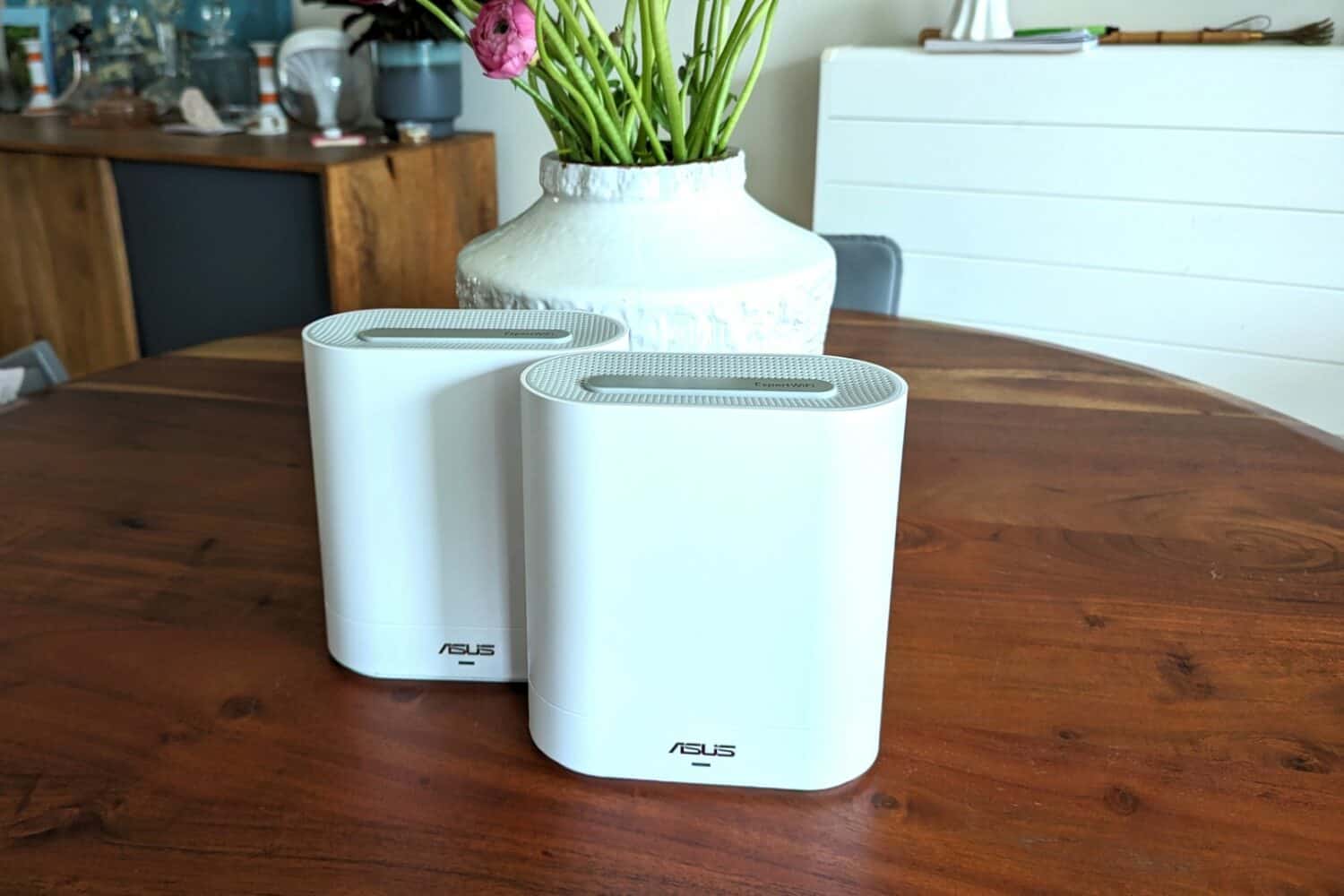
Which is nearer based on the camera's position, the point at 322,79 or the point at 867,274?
the point at 867,274

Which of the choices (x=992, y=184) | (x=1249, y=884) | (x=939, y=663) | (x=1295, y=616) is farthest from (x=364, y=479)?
(x=992, y=184)

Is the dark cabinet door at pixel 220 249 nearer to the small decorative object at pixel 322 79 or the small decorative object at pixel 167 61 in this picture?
the small decorative object at pixel 322 79

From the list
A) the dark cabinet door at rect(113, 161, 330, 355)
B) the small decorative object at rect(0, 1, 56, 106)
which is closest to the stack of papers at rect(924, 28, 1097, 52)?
the dark cabinet door at rect(113, 161, 330, 355)

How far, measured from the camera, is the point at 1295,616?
707 millimetres

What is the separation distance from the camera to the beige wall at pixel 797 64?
2154mm

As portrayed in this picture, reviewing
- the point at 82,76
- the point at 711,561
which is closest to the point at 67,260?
the point at 82,76

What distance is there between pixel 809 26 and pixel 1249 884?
217 centimetres

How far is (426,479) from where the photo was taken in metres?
0.59

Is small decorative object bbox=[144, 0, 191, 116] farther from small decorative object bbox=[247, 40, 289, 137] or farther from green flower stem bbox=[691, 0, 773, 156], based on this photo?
green flower stem bbox=[691, 0, 773, 156]

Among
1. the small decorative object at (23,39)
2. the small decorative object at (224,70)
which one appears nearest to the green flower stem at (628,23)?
the small decorative object at (224,70)

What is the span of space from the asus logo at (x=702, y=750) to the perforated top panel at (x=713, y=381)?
0.55 feet

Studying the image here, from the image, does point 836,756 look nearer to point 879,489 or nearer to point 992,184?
point 879,489

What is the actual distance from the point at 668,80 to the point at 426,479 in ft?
1.05

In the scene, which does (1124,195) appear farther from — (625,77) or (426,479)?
(426,479)
